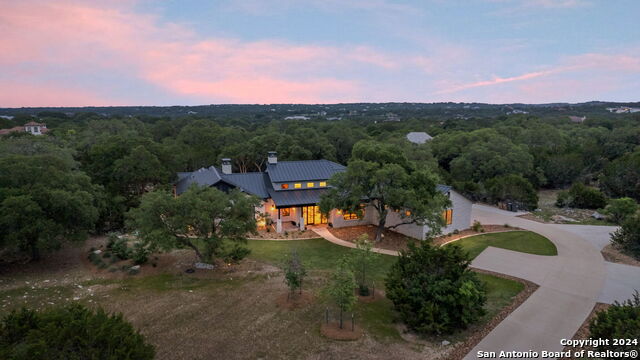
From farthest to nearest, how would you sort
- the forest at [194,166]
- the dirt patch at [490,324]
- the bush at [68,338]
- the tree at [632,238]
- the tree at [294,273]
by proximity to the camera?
the forest at [194,166] → the tree at [632,238] → the tree at [294,273] → the dirt patch at [490,324] → the bush at [68,338]

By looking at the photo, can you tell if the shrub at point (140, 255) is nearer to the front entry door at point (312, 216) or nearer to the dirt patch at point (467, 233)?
the front entry door at point (312, 216)

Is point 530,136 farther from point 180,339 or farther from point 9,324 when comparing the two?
point 9,324

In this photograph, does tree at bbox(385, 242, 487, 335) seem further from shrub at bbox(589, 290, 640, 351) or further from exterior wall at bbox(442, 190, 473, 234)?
exterior wall at bbox(442, 190, 473, 234)

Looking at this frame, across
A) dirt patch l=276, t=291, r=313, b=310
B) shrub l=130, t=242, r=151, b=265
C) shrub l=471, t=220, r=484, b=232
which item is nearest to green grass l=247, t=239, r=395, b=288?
dirt patch l=276, t=291, r=313, b=310

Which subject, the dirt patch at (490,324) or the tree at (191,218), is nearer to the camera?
the dirt patch at (490,324)

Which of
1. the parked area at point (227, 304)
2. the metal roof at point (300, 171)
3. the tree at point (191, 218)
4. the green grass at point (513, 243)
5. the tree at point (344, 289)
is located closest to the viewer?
the parked area at point (227, 304)

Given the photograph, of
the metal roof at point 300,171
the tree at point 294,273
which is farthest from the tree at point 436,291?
the metal roof at point 300,171
